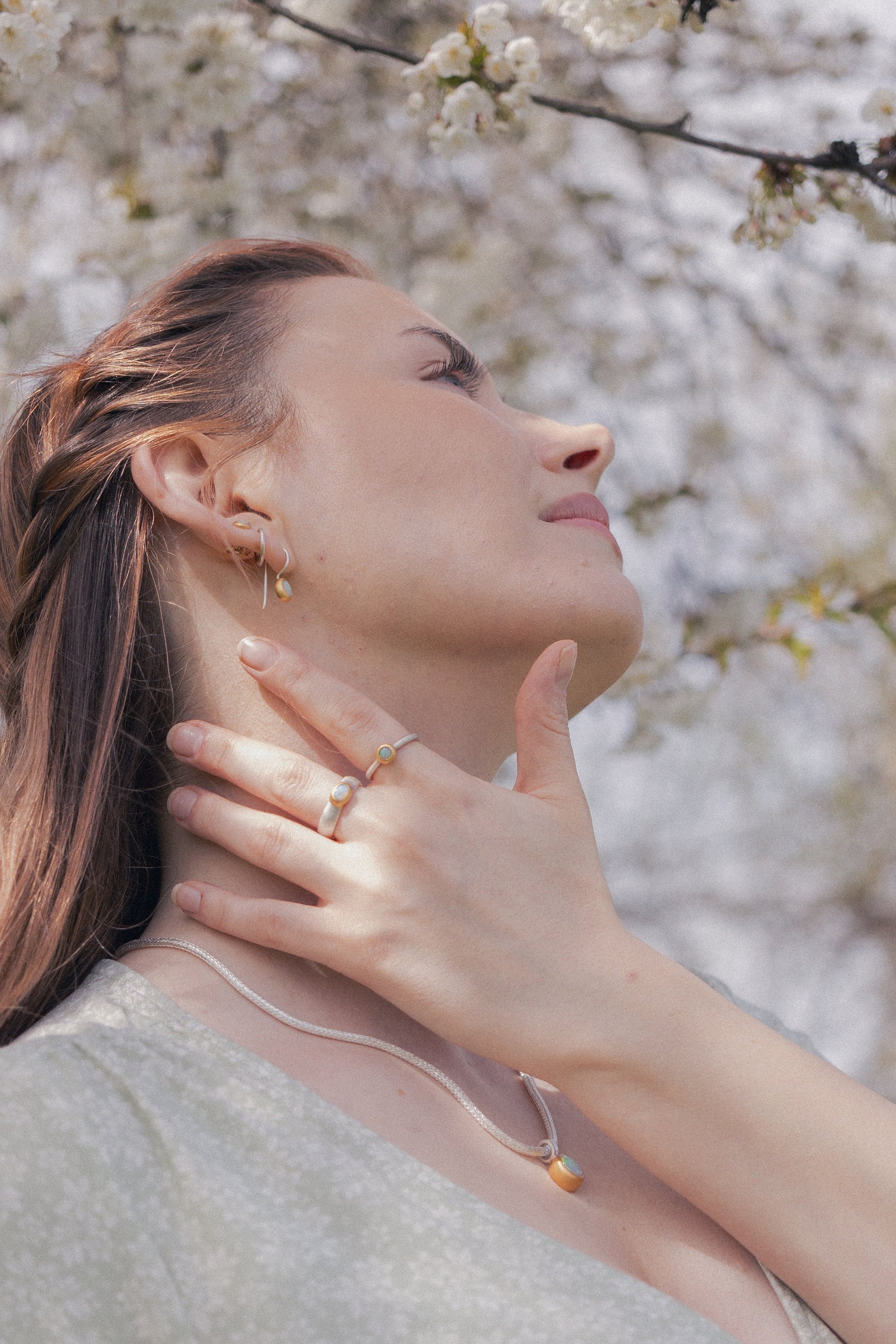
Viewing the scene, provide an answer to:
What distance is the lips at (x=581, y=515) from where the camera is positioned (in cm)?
135

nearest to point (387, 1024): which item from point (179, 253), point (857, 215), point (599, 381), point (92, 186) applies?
point (857, 215)

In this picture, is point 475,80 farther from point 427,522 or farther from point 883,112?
point 427,522

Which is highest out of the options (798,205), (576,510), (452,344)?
(798,205)

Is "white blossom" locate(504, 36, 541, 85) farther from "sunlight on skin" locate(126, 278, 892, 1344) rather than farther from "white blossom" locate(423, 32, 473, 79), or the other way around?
"sunlight on skin" locate(126, 278, 892, 1344)

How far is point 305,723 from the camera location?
1255mm

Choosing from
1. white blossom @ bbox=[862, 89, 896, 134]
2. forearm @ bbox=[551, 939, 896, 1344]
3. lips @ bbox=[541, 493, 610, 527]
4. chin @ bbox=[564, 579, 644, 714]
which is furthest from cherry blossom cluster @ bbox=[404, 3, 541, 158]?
forearm @ bbox=[551, 939, 896, 1344]

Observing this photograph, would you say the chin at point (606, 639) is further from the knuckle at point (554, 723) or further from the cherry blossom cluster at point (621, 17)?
the cherry blossom cluster at point (621, 17)

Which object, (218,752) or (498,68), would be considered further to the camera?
(498,68)

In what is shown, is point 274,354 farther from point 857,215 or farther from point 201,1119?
point 857,215

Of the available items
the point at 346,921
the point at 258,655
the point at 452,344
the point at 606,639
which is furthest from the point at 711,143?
the point at 346,921

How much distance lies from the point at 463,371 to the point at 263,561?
1.28ft

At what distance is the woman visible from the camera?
34.6 inches

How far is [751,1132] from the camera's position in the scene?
1.03m

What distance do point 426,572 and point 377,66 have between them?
232cm
